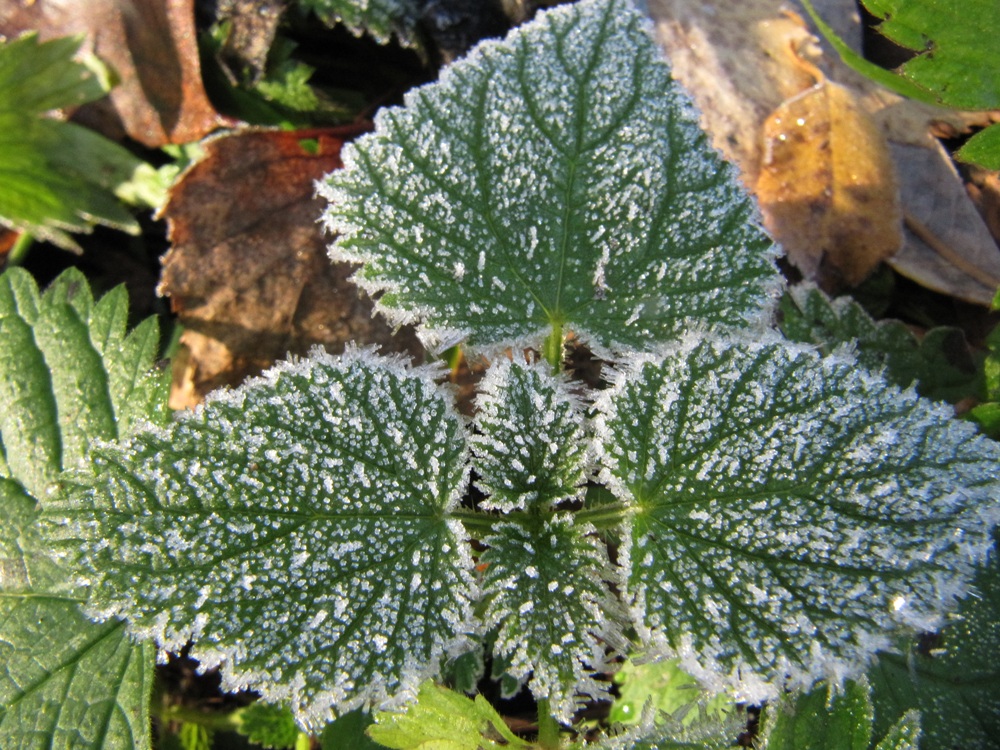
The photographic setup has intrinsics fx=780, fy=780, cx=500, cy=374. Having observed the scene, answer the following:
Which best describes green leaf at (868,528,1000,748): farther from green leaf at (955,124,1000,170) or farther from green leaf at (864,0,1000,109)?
green leaf at (864,0,1000,109)

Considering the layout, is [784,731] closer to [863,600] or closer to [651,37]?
[863,600]

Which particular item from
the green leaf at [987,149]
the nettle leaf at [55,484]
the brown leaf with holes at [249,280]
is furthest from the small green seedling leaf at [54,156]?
the green leaf at [987,149]

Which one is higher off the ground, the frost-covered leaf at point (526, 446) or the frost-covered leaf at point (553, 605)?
the frost-covered leaf at point (526, 446)

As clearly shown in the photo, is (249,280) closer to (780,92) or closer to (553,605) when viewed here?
(553,605)

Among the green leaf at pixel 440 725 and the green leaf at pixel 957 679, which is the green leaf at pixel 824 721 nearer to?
the green leaf at pixel 957 679

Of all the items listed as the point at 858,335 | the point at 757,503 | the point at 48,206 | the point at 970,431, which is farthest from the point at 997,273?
the point at 48,206

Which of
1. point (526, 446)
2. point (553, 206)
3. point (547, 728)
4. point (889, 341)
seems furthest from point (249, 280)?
point (889, 341)
